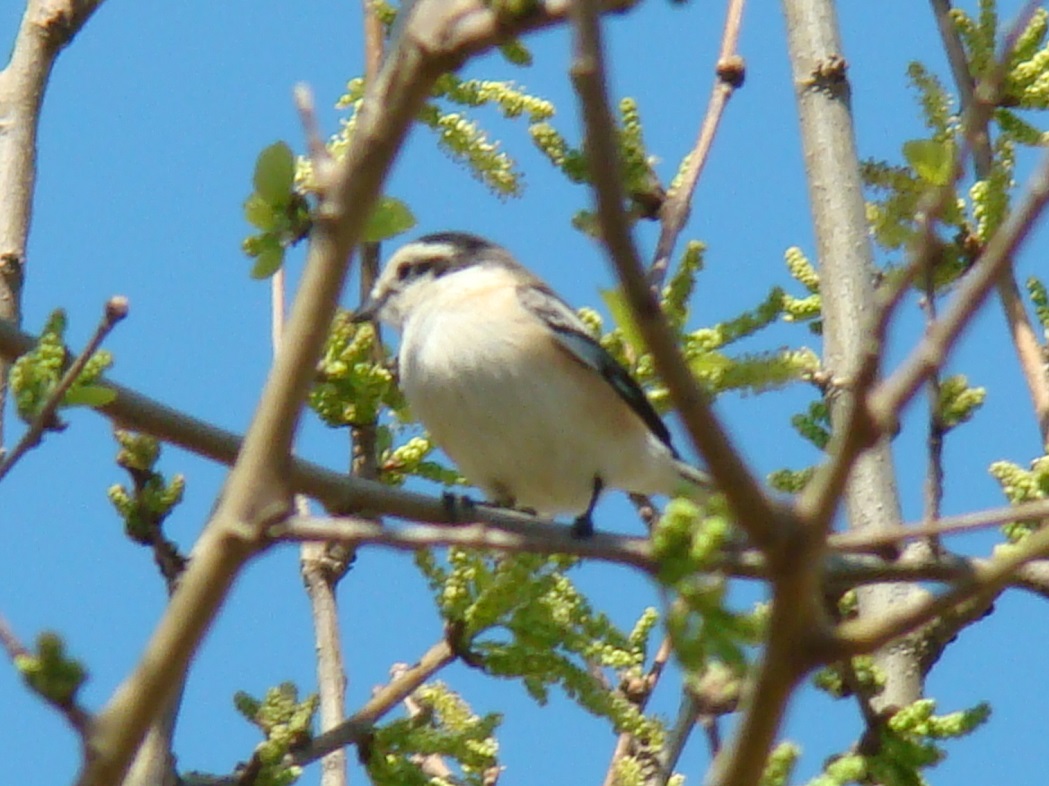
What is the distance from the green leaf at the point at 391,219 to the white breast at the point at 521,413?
4.65 ft

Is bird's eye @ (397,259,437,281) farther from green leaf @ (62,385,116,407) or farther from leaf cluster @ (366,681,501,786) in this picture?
green leaf @ (62,385,116,407)

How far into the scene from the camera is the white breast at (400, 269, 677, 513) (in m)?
4.30

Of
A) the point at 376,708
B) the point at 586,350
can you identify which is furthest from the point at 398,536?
the point at 586,350

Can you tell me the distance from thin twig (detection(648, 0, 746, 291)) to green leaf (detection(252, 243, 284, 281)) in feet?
3.63

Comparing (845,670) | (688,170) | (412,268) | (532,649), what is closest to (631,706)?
(532,649)

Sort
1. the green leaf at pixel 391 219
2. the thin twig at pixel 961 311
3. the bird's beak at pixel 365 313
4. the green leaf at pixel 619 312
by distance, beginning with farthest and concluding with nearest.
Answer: the bird's beak at pixel 365 313
the green leaf at pixel 619 312
the green leaf at pixel 391 219
the thin twig at pixel 961 311

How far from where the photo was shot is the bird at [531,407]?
14.1ft

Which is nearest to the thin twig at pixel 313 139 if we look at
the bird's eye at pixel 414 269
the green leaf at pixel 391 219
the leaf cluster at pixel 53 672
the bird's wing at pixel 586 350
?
the leaf cluster at pixel 53 672

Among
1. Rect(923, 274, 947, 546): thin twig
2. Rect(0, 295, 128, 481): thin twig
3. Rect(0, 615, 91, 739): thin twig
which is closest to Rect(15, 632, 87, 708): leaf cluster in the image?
Rect(0, 615, 91, 739): thin twig

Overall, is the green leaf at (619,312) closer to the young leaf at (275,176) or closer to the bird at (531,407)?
the bird at (531,407)

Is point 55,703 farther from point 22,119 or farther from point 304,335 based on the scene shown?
point 22,119

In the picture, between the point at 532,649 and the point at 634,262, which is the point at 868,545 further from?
the point at 532,649

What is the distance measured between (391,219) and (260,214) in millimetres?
218

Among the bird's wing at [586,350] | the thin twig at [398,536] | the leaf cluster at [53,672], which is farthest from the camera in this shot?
the bird's wing at [586,350]
